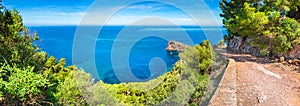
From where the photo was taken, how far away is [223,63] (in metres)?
11.7

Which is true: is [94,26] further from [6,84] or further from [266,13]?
[266,13]

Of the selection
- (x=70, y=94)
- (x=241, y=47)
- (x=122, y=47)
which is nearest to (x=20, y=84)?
(x=70, y=94)

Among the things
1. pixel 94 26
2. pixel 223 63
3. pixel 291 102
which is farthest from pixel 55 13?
pixel 291 102

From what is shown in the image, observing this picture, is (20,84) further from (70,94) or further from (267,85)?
(267,85)

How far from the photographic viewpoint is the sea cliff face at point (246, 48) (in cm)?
1197

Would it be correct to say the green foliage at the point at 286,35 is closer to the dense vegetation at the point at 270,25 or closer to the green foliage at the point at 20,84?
the dense vegetation at the point at 270,25

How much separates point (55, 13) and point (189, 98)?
23.4 ft

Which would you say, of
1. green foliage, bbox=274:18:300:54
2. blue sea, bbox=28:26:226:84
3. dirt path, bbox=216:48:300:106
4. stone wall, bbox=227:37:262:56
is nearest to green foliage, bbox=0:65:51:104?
dirt path, bbox=216:48:300:106

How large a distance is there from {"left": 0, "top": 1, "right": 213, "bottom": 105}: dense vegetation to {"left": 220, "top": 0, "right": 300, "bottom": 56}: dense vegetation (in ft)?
6.74

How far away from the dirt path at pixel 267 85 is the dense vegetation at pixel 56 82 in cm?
143

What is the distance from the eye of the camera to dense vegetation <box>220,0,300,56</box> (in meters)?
11.4

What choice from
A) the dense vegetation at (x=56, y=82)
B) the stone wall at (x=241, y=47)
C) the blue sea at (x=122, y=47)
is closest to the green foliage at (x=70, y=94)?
the dense vegetation at (x=56, y=82)

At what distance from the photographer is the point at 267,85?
8.12 metres

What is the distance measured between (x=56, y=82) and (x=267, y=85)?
6.36 metres
